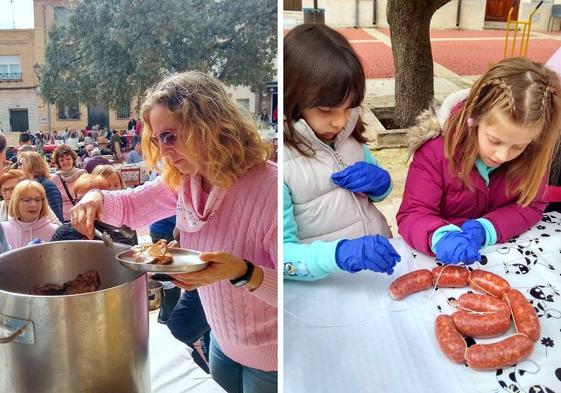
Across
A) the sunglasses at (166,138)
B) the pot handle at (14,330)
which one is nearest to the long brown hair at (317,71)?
the sunglasses at (166,138)

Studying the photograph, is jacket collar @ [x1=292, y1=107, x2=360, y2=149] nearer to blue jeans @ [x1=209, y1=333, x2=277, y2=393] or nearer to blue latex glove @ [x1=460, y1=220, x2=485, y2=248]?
blue latex glove @ [x1=460, y1=220, x2=485, y2=248]

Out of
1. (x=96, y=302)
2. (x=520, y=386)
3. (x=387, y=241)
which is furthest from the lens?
(x=387, y=241)

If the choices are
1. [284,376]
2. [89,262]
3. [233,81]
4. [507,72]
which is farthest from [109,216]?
[507,72]

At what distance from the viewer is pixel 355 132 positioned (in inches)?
44.7

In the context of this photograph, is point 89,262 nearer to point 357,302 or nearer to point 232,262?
point 232,262

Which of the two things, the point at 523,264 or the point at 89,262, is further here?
the point at 523,264

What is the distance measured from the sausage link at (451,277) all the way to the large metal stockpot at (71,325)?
580mm

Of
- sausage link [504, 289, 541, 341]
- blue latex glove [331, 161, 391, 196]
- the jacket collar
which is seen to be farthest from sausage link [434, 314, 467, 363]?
the jacket collar

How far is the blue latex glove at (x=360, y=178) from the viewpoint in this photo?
113 centimetres

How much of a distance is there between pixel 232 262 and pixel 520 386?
0.56m

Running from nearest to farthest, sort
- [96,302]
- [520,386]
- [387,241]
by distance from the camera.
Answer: [96,302] < [520,386] < [387,241]

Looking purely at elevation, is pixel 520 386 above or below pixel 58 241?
below

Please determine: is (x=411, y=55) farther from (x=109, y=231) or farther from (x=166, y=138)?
(x=109, y=231)

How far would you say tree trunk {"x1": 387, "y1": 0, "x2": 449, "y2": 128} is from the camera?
1.13 m
